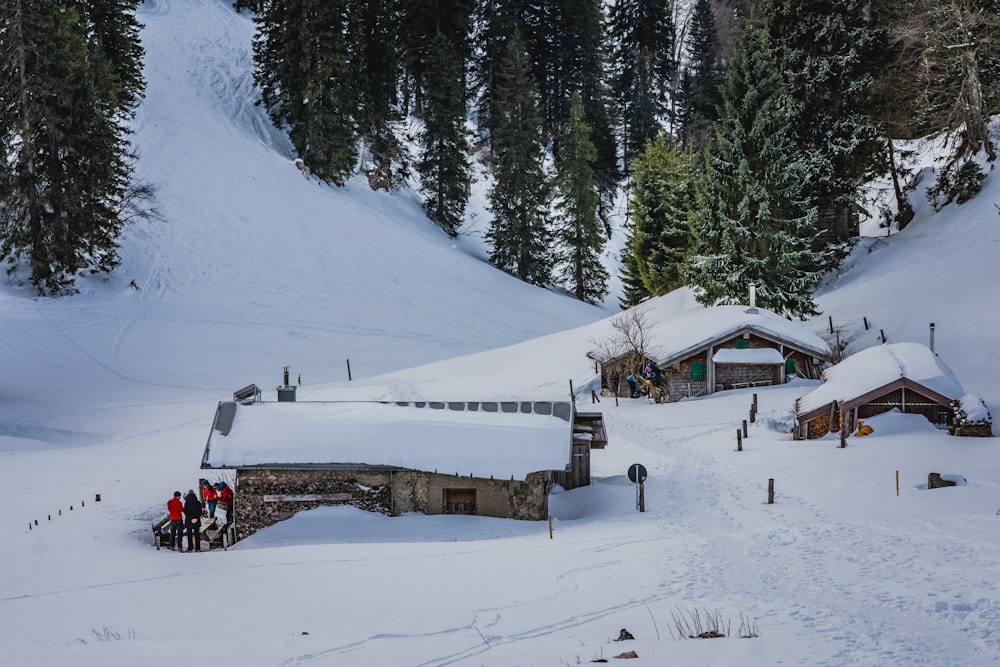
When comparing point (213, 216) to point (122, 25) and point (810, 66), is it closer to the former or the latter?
point (122, 25)

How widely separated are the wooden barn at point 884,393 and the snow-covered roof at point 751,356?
6.62 m

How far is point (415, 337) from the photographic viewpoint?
47281mm

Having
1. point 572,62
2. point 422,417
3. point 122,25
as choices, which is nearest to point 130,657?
point 422,417

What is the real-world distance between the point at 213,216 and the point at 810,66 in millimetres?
36768

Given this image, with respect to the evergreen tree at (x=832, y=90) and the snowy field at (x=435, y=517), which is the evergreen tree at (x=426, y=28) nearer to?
the snowy field at (x=435, y=517)

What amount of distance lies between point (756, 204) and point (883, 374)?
50.9ft

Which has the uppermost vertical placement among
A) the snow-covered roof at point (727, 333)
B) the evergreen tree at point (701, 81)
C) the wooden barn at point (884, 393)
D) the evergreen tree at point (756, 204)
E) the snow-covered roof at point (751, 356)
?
the evergreen tree at point (701, 81)

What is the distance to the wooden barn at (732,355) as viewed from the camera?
3441cm

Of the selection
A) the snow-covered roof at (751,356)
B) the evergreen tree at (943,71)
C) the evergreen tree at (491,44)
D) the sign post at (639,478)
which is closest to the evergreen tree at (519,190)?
the evergreen tree at (491,44)

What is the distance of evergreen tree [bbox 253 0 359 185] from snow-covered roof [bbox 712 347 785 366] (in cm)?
3541

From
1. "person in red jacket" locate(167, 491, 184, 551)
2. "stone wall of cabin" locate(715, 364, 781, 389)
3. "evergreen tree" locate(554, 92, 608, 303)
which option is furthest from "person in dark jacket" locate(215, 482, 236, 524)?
"evergreen tree" locate(554, 92, 608, 303)

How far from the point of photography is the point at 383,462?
66.7 feet

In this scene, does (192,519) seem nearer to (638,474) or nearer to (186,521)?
(186,521)

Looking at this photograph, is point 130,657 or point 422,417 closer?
point 130,657
